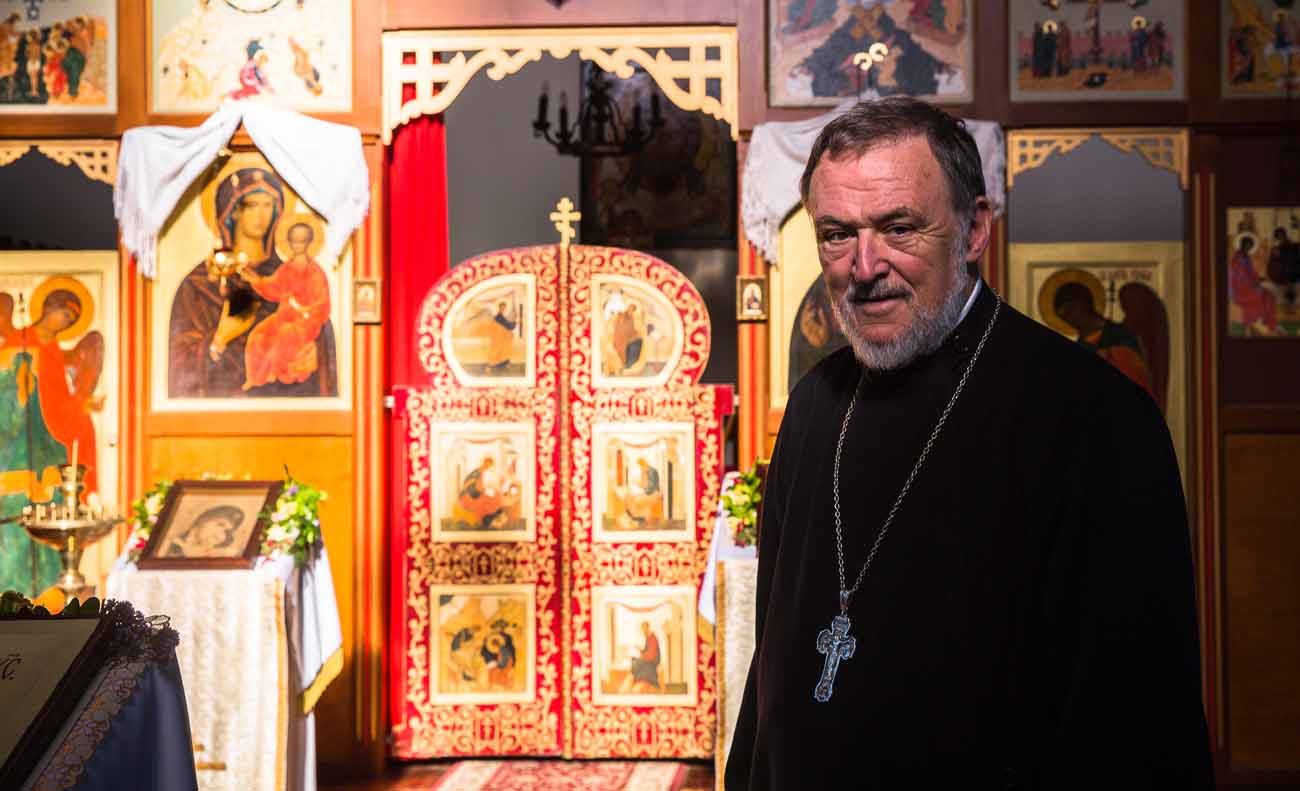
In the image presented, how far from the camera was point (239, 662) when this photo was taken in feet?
17.6

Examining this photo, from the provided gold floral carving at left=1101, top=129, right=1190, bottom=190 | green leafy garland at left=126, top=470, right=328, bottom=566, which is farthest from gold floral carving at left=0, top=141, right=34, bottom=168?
gold floral carving at left=1101, top=129, right=1190, bottom=190

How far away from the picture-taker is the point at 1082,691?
1.63 m

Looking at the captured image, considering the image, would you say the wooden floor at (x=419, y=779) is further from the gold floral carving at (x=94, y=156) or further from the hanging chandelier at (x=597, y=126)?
the hanging chandelier at (x=597, y=126)

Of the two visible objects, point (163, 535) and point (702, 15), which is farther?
point (702, 15)

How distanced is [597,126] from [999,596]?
8.00m

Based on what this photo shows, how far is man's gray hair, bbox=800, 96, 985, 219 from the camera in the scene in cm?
185

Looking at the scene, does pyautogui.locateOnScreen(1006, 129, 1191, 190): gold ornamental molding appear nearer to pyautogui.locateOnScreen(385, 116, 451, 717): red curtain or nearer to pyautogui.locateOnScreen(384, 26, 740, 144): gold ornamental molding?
pyautogui.locateOnScreen(384, 26, 740, 144): gold ornamental molding

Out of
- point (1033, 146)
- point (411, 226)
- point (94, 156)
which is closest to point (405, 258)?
point (411, 226)

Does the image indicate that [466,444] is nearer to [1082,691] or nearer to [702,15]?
[702,15]

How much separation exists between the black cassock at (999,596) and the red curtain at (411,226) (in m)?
5.33

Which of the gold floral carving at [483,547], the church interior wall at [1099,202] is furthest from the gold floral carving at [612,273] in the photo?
the church interior wall at [1099,202]

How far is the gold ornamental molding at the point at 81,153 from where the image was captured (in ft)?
22.7

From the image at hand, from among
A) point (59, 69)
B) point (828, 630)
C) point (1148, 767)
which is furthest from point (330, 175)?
point (1148, 767)

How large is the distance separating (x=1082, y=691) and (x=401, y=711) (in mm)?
5912
